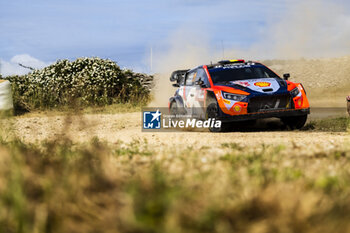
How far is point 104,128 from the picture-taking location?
1271 centimetres

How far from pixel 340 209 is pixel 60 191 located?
1.84 meters

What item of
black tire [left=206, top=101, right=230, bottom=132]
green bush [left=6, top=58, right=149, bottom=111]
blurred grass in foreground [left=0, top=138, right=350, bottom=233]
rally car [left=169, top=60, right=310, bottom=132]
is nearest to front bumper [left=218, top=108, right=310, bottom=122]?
rally car [left=169, top=60, right=310, bottom=132]

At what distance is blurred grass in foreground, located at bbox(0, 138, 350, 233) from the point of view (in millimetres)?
2828

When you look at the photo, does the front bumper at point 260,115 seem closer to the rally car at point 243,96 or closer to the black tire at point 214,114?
the rally car at point 243,96

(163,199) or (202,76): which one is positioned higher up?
(202,76)

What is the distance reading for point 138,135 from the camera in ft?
33.3

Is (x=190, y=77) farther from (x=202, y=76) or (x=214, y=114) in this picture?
(x=214, y=114)

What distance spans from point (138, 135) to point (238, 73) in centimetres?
292

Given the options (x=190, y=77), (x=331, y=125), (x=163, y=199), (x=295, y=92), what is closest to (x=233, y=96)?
(x=295, y=92)

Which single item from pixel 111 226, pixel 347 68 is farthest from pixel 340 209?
pixel 347 68

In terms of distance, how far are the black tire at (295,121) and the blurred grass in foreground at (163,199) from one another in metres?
6.91

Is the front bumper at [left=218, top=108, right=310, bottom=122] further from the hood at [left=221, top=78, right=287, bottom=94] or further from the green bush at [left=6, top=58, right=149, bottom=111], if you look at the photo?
the green bush at [left=6, top=58, right=149, bottom=111]

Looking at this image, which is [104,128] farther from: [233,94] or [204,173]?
[204,173]

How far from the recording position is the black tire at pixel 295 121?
11005 mm
